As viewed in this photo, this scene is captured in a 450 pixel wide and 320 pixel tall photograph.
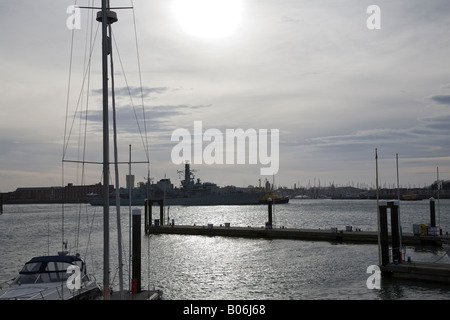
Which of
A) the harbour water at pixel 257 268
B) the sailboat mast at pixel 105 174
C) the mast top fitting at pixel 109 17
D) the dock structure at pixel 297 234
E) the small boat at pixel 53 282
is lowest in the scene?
the harbour water at pixel 257 268

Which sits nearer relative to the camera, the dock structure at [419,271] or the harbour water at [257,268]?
the harbour water at [257,268]

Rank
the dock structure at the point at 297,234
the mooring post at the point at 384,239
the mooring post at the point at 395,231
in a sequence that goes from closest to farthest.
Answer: the mooring post at the point at 384,239
the mooring post at the point at 395,231
the dock structure at the point at 297,234

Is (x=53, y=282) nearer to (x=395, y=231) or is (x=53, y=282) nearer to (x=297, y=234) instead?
(x=395, y=231)

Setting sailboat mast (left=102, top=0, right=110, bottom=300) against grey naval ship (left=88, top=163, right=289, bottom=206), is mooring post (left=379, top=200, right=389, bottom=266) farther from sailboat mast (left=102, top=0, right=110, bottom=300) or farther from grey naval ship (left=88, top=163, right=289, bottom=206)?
grey naval ship (left=88, top=163, right=289, bottom=206)

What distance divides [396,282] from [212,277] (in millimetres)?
12013

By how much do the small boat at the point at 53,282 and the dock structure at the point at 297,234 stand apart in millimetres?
30775

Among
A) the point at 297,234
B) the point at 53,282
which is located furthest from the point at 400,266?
the point at 297,234

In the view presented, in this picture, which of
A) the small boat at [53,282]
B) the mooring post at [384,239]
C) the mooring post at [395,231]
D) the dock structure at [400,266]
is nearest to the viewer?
the small boat at [53,282]

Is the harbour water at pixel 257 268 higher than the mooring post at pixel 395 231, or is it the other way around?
the mooring post at pixel 395 231

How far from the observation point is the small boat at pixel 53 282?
17.5 m

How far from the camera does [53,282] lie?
19312 millimetres

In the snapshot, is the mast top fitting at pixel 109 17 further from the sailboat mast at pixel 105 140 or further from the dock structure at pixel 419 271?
the dock structure at pixel 419 271

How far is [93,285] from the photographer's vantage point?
20.3m

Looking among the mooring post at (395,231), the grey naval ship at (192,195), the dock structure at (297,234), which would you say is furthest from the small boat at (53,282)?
the grey naval ship at (192,195)
